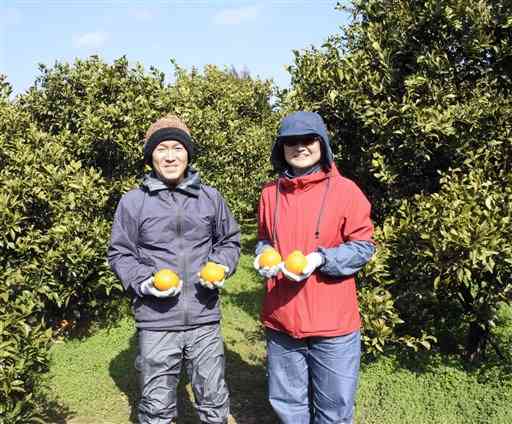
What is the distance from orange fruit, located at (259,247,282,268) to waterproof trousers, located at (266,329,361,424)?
0.47 metres

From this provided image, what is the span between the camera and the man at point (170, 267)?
3.02 meters

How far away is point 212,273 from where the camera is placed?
2.88 metres

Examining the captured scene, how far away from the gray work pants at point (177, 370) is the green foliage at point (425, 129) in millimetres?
1460

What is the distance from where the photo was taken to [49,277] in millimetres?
4859

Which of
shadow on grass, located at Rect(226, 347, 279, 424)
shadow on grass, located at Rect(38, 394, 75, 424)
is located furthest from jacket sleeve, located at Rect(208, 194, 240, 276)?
shadow on grass, located at Rect(38, 394, 75, 424)

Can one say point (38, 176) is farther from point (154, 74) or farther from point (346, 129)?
point (346, 129)

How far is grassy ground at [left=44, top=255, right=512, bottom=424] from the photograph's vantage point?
3.91 meters

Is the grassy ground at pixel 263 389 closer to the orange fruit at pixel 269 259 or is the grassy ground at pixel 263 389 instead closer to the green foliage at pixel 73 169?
the green foliage at pixel 73 169

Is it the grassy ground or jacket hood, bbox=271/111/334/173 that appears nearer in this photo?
jacket hood, bbox=271/111/334/173

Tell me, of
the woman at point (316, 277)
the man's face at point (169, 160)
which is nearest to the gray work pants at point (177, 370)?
the woman at point (316, 277)

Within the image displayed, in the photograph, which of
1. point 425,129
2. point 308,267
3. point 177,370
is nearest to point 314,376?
point 308,267

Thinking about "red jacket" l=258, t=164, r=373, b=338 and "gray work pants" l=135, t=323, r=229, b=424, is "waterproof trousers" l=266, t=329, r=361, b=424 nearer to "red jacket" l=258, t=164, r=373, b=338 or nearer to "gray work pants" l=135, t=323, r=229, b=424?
"red jacket" l=258, t=164, r=373, b=338

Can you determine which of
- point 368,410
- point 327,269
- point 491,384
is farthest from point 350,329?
point 491,384

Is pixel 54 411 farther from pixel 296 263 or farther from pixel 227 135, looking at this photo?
pixel 227 135
